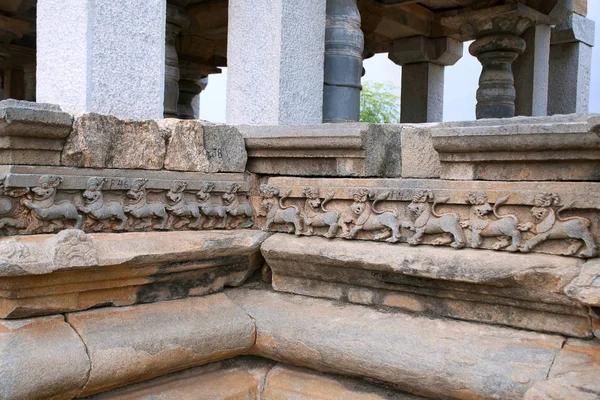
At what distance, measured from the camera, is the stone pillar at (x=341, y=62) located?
4512 mm

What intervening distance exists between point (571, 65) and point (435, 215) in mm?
6496

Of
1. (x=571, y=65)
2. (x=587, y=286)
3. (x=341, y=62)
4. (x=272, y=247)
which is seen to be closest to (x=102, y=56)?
(x=272, y=247)

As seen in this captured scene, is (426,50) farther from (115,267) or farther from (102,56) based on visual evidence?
(115,267)

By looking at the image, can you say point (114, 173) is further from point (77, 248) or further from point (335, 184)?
point (335, 184)

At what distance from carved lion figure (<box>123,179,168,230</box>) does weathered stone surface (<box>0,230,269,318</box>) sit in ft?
0.20

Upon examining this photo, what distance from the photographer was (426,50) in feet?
27.2

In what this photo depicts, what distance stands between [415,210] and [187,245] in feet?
3.10

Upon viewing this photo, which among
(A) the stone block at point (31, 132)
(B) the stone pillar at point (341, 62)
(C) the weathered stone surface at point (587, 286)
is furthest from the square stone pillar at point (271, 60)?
(C) the weathered stone surface at point (587, 286)

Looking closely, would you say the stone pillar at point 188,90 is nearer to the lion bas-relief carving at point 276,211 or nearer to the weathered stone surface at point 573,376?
the lion bas-relief carving at point 276,211

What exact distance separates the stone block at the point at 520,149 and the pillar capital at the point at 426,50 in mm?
6130

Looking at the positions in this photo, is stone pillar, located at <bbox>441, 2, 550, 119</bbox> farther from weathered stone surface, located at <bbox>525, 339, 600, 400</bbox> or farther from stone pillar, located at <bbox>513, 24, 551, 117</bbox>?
weathered stone surface, located at <bbox>525, 339, 600, 400</bbox>

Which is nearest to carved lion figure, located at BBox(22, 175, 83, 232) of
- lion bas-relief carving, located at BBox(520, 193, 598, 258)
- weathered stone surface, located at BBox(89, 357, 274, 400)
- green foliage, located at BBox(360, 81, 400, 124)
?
weathered stone surface, located at BBox(89, 357, 274, 400)

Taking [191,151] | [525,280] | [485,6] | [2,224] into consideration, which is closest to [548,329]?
[525,280]

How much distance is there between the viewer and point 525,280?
2121 mm
